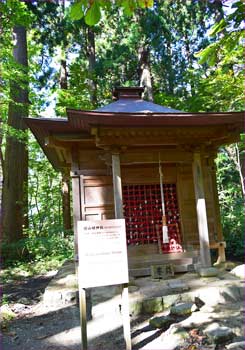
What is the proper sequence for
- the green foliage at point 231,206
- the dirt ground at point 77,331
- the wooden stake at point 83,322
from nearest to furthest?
the wooden stake at point 83,322, the dirt ground at point 77,331, the green foliage at point 231,206

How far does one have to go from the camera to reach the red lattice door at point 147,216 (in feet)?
23.0

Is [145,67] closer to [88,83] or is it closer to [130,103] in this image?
[88,83]

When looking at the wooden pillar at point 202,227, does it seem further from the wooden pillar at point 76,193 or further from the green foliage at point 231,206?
the green foliage at point 231,206

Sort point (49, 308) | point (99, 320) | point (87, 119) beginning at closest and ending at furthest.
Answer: point (99, 320)
point (87, 119)
point (49, 308)

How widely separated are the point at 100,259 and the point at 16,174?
857cm

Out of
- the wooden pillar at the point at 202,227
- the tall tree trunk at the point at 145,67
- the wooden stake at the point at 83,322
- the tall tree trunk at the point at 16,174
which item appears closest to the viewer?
the wooden stake at the point at 83,322

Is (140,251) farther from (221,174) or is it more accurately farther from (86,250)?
(221,174)

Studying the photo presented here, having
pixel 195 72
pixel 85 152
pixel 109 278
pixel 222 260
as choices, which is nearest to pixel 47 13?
pixel 195 72

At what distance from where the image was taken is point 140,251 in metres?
6.88

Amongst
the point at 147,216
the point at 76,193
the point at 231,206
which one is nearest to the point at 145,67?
the point at 231,206

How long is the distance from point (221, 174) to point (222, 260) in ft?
23.6

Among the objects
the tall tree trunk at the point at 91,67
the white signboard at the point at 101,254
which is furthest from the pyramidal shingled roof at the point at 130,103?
the tall tree trunk at the point at 91,67

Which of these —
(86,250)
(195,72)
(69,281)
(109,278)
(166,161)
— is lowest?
(69,281)

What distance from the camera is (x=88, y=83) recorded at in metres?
14.1
